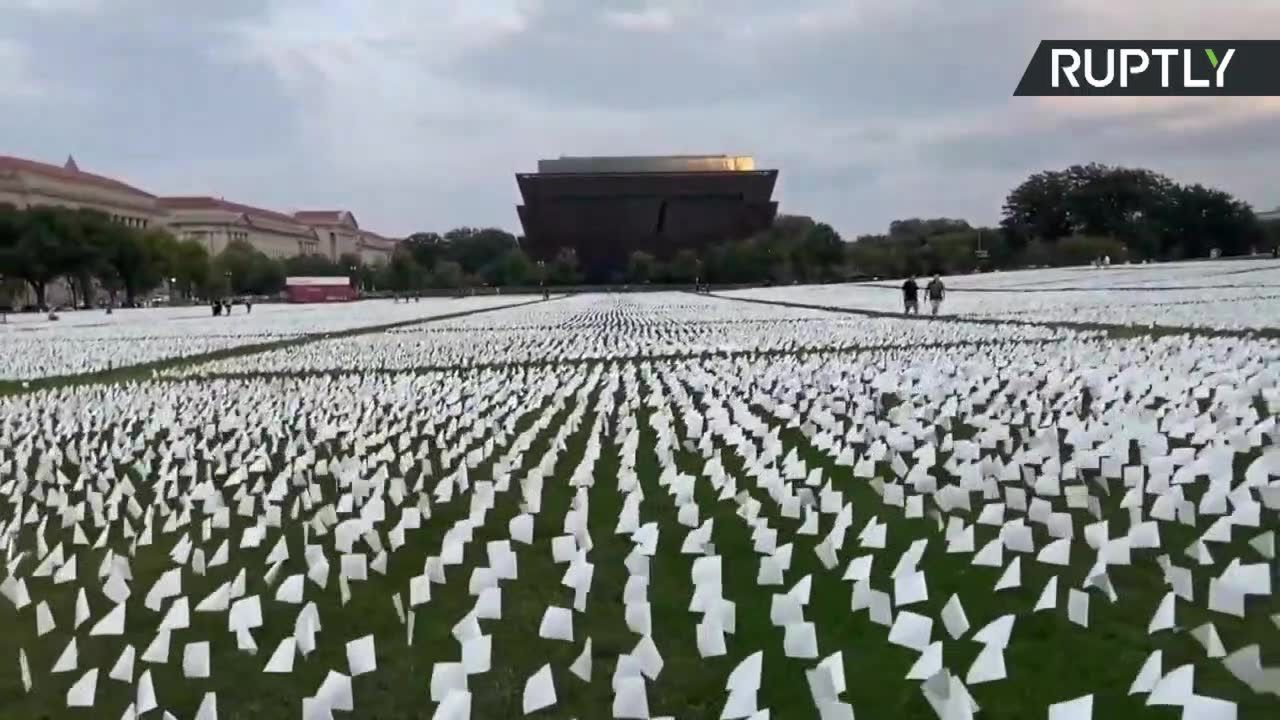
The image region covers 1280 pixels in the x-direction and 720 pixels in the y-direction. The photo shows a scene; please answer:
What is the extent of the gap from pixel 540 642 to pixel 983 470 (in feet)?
11.4

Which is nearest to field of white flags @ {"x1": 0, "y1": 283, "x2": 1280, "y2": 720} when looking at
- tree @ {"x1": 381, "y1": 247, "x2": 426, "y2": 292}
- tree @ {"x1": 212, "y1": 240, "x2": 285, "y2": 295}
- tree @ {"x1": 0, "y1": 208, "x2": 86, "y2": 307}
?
tree @ {"x1": 0, "y1": 208, "x2": 86, "y2": 307}

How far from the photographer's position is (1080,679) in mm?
3832

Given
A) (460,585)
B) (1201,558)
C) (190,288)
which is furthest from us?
(190,288)

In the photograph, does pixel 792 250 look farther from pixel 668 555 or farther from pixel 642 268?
pixel 668 555

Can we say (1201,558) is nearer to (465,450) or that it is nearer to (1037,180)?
(465,450)

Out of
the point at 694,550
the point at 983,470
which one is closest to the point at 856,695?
the point at 694,550

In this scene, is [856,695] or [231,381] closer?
[856,695]

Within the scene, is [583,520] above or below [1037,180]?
below

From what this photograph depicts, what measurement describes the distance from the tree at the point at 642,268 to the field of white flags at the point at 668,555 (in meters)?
86.6

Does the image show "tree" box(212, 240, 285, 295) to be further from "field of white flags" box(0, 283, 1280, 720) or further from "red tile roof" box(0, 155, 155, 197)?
"field of white flags" box(0, 283, 1280, 720)

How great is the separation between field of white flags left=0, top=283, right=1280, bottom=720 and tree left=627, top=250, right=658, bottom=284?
284 ft

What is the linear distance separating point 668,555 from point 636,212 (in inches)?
4225

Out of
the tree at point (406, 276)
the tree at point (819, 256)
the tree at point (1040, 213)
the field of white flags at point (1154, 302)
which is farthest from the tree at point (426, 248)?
the field of white flags at point (1154, 302)

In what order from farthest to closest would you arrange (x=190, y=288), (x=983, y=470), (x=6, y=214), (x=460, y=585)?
(x=190, y=288) < (x=6, y=214) < (x=983, y=470) < (x=460, y=585)
